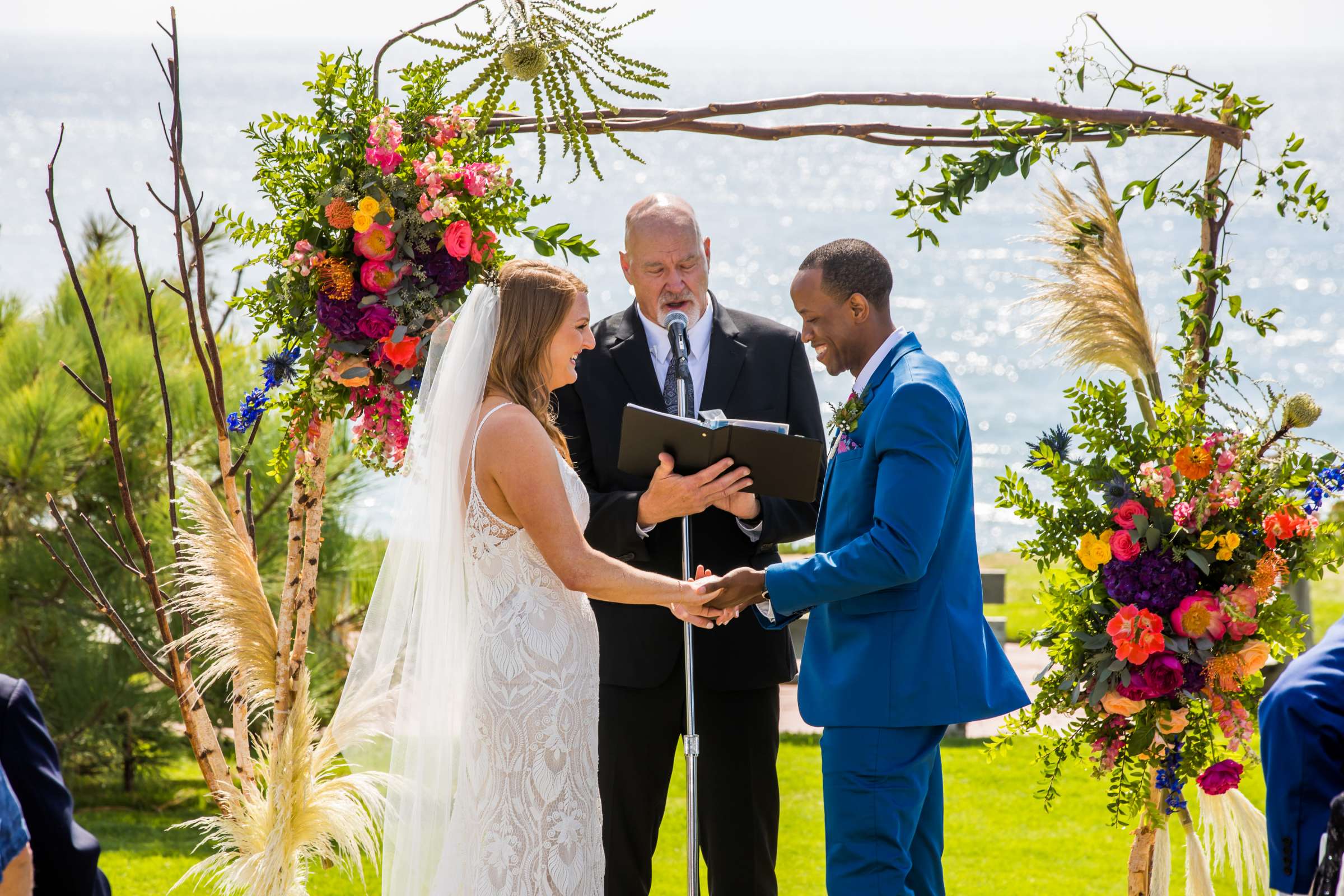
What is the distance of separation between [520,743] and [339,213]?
1.41m

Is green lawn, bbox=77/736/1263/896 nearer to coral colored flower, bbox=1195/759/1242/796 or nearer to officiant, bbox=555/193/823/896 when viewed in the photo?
officiant, bbox=555/193/823/896

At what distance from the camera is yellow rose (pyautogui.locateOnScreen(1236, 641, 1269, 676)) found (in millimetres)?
3326

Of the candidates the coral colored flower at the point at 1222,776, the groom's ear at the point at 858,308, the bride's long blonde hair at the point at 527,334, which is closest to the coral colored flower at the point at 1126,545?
the coral colored flower at the point at 1222,776

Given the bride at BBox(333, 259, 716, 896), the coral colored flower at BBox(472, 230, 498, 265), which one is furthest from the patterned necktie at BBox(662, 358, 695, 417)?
the coral colored flower at BBox(472, 230, 498, 265)

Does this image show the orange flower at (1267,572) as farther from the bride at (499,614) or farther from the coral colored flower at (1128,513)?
the bride at (499,614)

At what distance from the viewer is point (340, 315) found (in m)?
3.46

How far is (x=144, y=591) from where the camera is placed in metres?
6.09

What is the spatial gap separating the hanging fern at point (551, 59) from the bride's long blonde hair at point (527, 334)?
38 centimetres

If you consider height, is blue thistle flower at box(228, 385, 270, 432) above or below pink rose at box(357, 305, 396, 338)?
below

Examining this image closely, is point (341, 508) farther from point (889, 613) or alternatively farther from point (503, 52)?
point (889, 613)

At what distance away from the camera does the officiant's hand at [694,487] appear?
337 centimetres

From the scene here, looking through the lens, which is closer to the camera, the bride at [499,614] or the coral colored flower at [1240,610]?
the bride at [499,614]

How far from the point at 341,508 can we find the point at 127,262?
232 centimetres

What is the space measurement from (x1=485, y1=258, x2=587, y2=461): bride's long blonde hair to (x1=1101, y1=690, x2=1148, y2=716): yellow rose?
1597 mm
